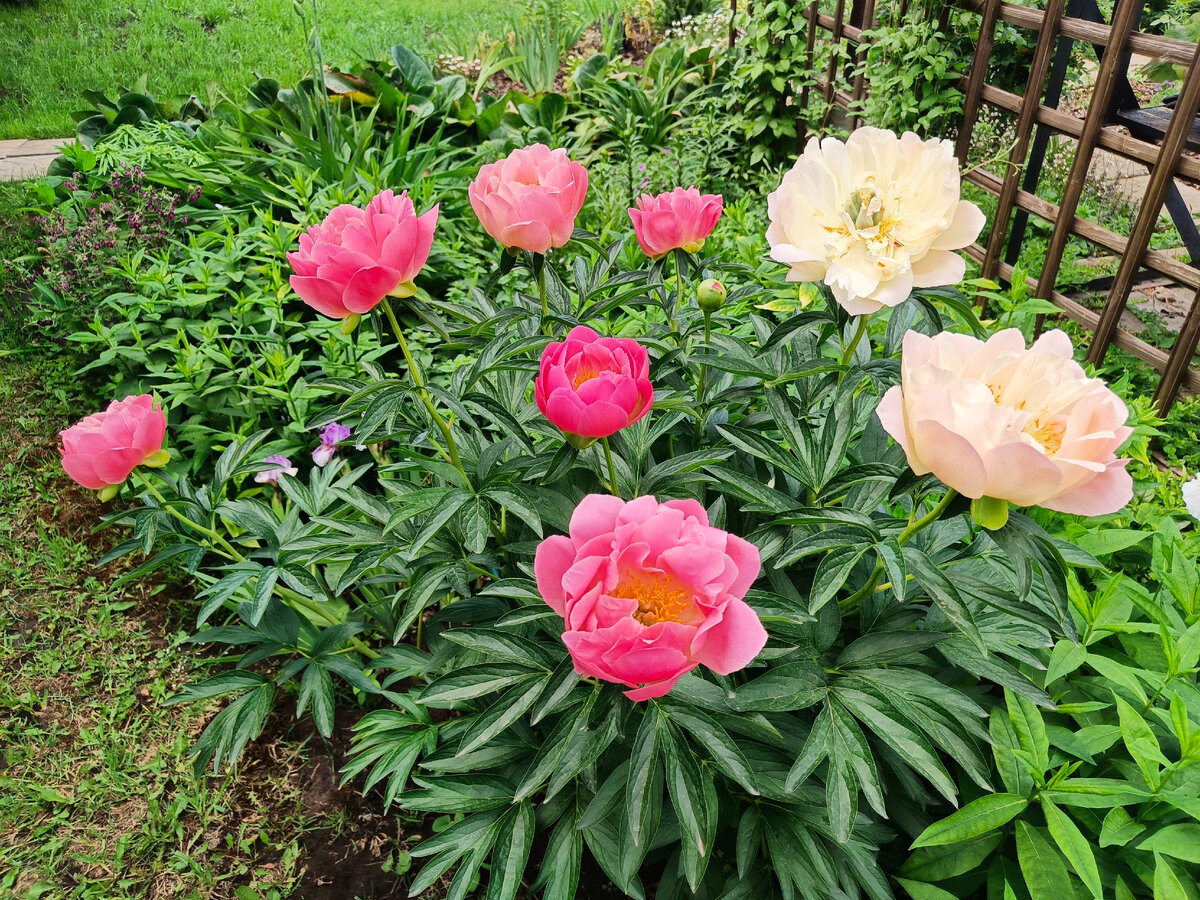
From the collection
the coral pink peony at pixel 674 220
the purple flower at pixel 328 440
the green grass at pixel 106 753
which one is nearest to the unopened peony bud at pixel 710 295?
the coral pink peony at pixel 674 220

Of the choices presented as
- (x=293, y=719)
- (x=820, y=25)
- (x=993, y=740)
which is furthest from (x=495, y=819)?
(x=820, y=25)

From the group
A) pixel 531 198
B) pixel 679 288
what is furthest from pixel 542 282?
pixel 679 288

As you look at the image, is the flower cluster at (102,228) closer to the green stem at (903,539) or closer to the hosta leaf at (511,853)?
the hosta leaf at (511,853)

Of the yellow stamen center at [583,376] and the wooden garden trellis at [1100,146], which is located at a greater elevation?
the yellow stamen center at [583,376]

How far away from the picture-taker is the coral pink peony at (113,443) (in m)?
1.26

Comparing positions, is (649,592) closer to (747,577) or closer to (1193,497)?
(747,577)

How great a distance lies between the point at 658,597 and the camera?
84cm

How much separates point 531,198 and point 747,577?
652 mm

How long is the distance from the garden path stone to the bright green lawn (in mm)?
167

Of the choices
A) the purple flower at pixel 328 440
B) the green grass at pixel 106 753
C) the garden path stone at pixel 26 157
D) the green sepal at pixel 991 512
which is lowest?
the green grass at pixel 106 753

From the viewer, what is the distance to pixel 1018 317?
2.03 m

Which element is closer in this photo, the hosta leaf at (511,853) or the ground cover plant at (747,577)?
the ground cover plant at (747,577)

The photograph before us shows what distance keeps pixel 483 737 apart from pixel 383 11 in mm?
Result: 8194

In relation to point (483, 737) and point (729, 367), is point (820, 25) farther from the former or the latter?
point (483, 737)
